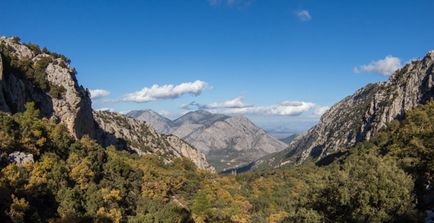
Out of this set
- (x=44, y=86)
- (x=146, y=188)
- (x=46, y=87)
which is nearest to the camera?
(x=146, y=188)

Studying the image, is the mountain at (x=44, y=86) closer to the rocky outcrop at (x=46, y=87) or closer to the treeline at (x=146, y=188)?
the rocky outcrop at (x=46, y=87)

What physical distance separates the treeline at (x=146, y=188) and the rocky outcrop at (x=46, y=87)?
30.5 feet

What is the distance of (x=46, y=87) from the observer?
371ft

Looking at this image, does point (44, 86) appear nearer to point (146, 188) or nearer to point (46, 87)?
point (46, 87)

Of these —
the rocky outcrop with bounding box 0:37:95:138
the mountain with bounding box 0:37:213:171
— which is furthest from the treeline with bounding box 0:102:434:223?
the mountain with bounding box 0:37:213:171

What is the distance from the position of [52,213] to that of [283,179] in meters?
140

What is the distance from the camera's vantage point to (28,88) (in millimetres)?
105188

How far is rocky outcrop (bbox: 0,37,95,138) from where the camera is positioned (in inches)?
3809

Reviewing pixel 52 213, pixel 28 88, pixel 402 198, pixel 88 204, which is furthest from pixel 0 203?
pixel 28 88

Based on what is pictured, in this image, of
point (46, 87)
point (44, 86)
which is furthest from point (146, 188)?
point (46, 87)

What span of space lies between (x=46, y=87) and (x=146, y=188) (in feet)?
133

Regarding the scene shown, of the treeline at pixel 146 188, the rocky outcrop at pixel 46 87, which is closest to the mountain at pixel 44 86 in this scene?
the rocky outcrop at pixel 46 87

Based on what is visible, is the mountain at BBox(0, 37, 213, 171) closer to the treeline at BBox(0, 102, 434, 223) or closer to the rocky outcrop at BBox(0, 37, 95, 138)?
the rocky outcrop at BBox(0, 37, 95, 138)

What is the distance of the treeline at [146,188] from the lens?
4509cm
